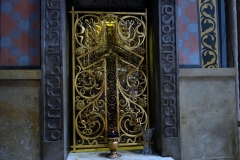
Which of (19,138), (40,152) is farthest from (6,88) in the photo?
(40,152)

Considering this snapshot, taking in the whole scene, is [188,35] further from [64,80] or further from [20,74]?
[20,74]

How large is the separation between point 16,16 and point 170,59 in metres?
1.80

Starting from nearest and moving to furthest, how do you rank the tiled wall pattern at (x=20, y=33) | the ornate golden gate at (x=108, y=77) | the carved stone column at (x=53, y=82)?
the carved stone column at (x=53, y=82)
the tiled wall pattern at (x=20, y=33)
the ornate golden gate at (x=108, y=77)

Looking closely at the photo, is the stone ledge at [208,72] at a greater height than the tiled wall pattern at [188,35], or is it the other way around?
the tiled wall pattern at [188,35]

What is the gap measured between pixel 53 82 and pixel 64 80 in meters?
0.12

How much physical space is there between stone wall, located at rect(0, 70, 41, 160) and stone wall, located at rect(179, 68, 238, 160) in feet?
5.33

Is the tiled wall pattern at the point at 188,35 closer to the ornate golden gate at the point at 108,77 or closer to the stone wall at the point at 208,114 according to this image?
the stone wall at the point at 208,114

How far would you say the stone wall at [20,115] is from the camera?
253 cm

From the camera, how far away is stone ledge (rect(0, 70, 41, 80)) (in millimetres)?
2520

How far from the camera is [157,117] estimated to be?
2.73 metres

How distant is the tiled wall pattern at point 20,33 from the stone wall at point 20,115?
0.16 metres

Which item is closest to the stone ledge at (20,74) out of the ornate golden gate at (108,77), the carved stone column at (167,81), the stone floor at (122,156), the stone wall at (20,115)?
the stone wall at (20,115)

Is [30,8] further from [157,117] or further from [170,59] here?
[157,117]

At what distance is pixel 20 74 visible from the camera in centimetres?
253
